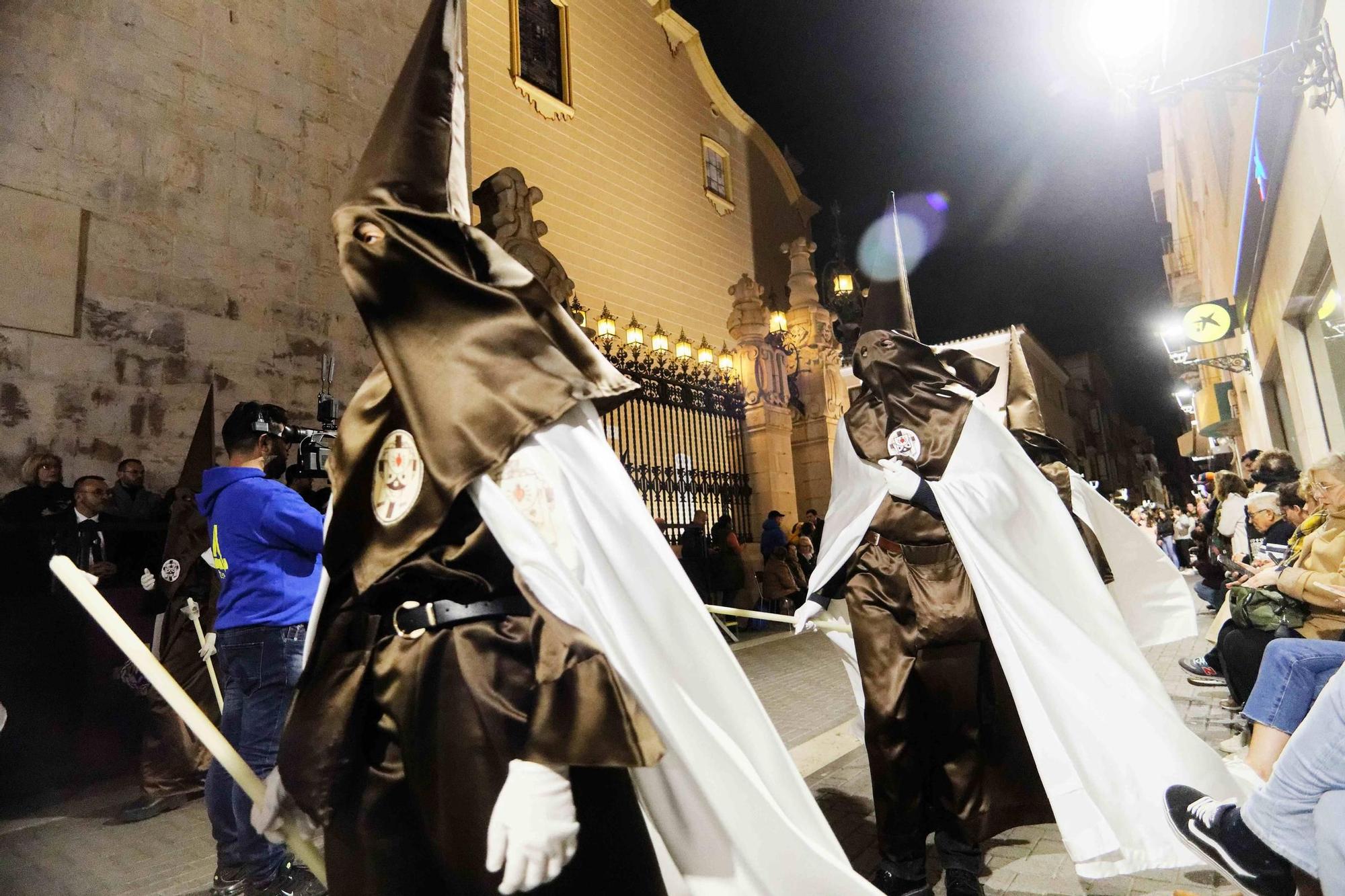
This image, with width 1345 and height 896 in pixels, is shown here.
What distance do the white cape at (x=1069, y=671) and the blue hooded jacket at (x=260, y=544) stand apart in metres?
2.99

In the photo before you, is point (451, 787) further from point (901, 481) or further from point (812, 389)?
point (812, 389)

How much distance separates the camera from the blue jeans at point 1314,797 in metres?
2.13

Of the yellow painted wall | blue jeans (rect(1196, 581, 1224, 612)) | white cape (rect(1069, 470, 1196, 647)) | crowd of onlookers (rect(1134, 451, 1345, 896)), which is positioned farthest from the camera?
the yellow painted wall

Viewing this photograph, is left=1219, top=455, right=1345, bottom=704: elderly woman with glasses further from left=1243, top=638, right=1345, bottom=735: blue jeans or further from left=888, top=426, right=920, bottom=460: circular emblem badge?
left=888, top=426, right=920, bottom=460: circular emblem badge

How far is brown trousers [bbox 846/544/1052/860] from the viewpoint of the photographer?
3.29 m

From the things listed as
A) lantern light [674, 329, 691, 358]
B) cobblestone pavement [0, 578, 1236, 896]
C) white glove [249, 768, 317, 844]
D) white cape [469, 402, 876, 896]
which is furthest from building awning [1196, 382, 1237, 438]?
white glove [249, 768, 317, 844]

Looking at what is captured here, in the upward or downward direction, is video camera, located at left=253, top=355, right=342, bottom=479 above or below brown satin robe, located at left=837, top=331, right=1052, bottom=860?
above

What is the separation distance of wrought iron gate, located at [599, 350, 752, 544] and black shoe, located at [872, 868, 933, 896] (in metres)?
9.02

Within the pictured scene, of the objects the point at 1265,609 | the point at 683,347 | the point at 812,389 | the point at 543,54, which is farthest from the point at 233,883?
the point at 543,54

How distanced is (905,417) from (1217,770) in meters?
1.90

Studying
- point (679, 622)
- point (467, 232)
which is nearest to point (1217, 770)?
point (679, 622)

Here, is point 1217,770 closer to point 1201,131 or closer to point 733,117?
point 1201,131

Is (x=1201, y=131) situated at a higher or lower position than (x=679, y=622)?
higher

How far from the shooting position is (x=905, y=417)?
395cm
